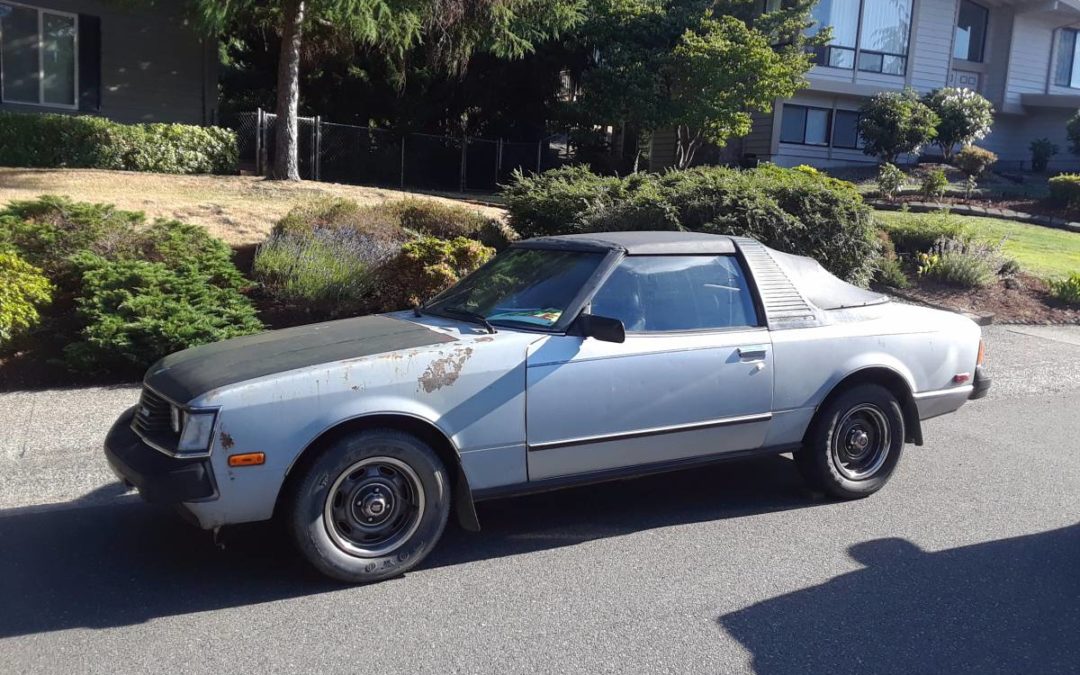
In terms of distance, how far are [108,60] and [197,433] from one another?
55.1ft

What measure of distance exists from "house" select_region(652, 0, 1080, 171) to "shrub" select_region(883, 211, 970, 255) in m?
13.3

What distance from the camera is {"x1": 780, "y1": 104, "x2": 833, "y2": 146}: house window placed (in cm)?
2880

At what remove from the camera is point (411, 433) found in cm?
460

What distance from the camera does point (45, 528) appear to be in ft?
17.0

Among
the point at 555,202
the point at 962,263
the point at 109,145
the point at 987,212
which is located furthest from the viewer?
the point at 987,212

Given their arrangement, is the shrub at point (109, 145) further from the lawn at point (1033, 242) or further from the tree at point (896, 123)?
the tree at point (896, 123)

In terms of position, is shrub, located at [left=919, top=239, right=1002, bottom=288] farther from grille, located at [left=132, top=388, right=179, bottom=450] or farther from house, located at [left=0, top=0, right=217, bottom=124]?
house, located at [left=0, top=0, right=217, bottom=124]

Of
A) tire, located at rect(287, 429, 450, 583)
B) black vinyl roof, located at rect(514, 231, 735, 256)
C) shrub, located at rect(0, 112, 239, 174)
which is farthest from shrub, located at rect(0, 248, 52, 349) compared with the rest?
shrub, located at rect(0, 112, 239, 174)

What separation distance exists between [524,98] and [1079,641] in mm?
22349

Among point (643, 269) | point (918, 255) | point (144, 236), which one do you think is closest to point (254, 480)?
point (643, 269)

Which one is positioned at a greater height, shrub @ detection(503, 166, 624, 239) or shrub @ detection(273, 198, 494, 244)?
shrub @ detection(503, 166, 624, 239)

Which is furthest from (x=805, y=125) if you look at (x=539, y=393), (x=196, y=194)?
(x=539, y=393)

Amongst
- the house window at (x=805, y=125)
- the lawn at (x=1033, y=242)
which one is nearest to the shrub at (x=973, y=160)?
the house window at (x=805, y=125)

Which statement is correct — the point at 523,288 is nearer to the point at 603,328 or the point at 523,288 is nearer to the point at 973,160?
the point at 603,328
